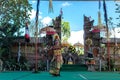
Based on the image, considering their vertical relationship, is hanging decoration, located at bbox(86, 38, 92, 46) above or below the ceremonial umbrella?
below

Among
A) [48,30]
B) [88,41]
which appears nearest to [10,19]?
[48,30]

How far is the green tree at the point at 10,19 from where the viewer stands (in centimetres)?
1419

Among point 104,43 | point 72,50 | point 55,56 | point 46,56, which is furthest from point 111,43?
point 55,56

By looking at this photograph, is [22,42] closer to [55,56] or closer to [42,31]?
[42,31]

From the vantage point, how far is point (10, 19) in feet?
47.3

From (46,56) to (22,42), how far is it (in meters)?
1.42

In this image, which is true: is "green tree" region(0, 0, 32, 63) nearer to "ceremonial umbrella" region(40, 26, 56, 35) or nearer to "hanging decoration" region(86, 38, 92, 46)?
"ceremonial umbrella" region(40, 26, 56, 35)

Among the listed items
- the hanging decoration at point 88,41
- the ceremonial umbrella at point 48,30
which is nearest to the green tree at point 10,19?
the ceremonial umbrella at point 48,30

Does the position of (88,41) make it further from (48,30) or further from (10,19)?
(10,19)

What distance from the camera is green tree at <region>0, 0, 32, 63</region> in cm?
1419

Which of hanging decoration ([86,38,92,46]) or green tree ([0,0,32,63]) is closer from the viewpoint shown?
green tree ([0,0,32,63])

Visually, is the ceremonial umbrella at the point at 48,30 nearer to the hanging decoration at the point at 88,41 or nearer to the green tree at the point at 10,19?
the green tree at the point at 10,19

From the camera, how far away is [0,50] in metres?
14.1

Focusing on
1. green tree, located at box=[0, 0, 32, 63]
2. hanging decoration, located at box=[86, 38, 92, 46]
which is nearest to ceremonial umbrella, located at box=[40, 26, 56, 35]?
green tree, located at box=[0, 0, 32, 63]
